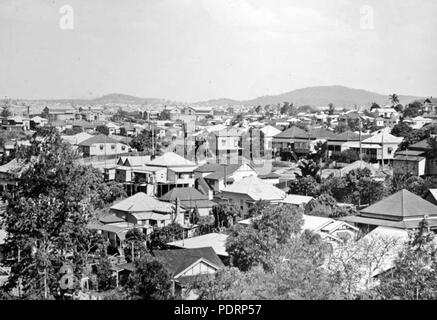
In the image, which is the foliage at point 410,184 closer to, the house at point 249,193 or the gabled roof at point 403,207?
the gabled roof at point 403,207

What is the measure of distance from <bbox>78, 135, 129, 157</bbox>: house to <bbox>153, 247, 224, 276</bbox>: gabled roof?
48.2 feet

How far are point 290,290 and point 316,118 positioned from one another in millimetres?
34568

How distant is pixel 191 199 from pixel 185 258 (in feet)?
19.8

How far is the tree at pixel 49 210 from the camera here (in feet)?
19.8

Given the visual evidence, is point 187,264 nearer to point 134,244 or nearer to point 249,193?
point 134,244

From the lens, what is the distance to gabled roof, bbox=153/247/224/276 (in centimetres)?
796

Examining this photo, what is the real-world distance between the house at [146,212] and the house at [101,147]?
10.0 m

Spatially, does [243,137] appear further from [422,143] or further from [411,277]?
[411,277]

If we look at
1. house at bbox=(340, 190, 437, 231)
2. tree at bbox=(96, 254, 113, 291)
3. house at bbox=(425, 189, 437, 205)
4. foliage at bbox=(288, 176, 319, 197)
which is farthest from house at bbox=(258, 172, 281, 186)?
tree at bbox=(96, 254, 113, 291)

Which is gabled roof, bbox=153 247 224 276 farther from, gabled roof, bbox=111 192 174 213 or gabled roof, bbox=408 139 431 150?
gabled roof, bbox=408 139 431 150

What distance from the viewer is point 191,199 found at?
46.9 feet

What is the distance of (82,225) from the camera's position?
6.24 metres

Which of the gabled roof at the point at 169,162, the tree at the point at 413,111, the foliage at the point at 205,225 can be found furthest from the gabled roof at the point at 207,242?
the tree at the point at 413,111
